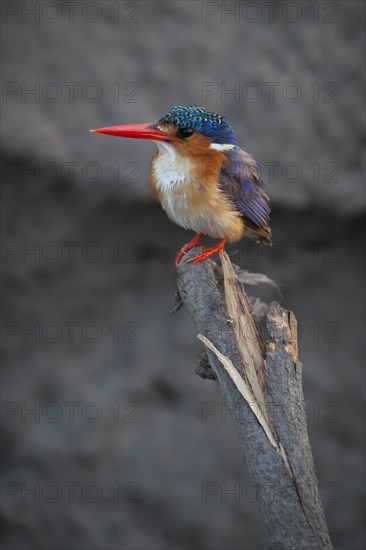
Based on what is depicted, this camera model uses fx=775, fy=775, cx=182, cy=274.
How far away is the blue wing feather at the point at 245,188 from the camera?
8.63ft

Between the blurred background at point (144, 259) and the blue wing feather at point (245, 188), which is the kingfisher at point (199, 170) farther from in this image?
the blurred background at point (144, 259)

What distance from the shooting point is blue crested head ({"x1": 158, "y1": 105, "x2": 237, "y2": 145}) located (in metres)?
2.55

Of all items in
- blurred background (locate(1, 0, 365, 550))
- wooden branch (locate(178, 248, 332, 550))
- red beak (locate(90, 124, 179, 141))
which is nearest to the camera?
wooden branch (locate(178, 248, 332, 550))

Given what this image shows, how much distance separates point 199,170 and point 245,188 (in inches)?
7.3

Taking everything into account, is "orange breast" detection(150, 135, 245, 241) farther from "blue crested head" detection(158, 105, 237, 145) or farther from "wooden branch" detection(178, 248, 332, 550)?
"wooden branch" detection(178, 248, 332, 550)

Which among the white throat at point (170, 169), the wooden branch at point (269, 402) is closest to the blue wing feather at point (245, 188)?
the white throat at point (170, 169)

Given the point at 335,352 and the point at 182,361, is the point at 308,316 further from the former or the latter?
the point at 182,361

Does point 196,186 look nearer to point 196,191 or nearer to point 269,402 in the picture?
point 196,191

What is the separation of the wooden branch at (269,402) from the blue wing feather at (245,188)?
1.25ft

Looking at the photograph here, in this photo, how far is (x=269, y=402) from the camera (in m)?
1.96

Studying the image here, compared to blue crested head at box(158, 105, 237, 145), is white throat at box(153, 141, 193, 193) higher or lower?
lower

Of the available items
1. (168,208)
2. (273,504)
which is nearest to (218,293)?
(168,208)

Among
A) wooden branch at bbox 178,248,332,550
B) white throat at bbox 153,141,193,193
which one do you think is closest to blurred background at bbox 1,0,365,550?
white throat at bbox 153,141,193,193

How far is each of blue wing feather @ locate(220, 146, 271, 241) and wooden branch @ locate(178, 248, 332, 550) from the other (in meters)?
0.38
